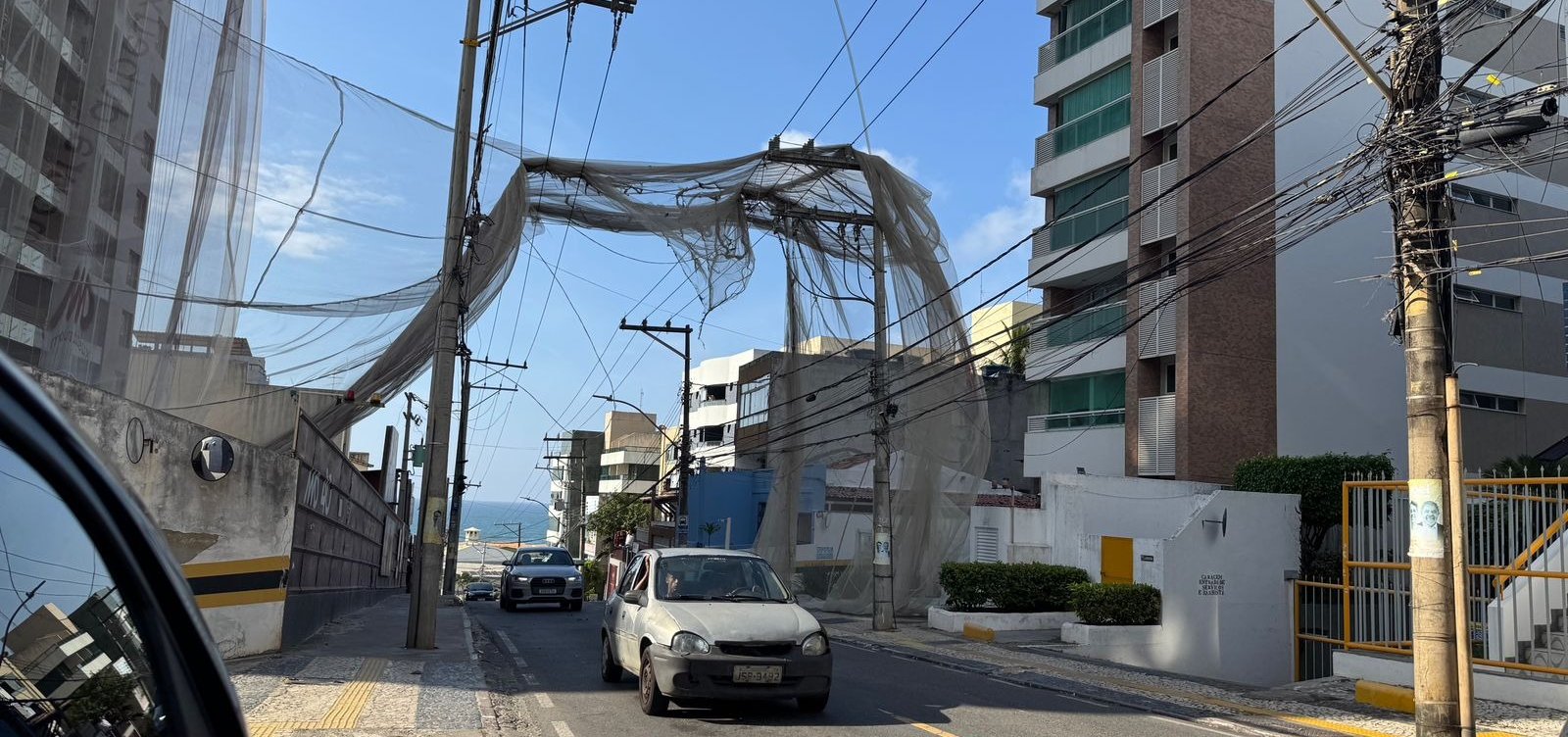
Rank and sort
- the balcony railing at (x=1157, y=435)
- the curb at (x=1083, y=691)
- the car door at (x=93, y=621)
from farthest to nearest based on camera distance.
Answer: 1. the balcony railing at (x=1157, y=435)
2. the curb at (x=1083, y=691)
3. the car door at (x=93, y=621)

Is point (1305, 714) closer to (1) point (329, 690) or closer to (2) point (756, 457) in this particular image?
(1) point (329, 690)

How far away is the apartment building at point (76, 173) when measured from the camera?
311 inches

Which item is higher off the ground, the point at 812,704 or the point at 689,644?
the point at 689,644

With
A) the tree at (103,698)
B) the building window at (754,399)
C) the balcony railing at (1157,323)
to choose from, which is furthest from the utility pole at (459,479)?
the tree at (103,698)

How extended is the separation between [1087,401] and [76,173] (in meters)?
27.4

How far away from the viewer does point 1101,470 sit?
31.0 meters

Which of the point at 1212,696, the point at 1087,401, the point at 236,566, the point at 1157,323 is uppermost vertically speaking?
the point at 1157,323

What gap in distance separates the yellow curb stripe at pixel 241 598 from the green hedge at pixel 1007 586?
45.4 feet

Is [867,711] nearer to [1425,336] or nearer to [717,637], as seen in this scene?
[717,637]

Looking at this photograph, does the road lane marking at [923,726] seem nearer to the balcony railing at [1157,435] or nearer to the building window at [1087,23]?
the balcony railing at [1157,435]

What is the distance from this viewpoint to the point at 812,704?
10.3 meters

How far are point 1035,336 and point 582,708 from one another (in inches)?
1082

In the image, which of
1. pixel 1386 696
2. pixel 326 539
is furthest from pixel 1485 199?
pixel 326 539

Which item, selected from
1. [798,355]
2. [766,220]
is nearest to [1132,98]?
[798,355]
